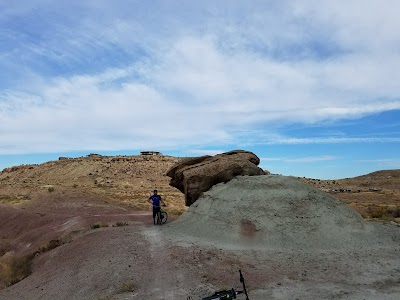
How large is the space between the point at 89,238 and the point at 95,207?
578 inches

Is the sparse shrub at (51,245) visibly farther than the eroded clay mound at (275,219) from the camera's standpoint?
Yes

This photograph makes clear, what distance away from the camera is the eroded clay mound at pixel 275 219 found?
16.7 meters

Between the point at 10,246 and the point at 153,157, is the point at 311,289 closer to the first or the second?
the point at 10,246

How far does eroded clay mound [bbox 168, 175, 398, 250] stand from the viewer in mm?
16688

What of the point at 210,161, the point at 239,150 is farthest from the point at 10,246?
the point at 239,150

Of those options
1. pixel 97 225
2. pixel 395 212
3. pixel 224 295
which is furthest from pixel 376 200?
pixel 224 295

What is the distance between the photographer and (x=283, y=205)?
18500 millimetres

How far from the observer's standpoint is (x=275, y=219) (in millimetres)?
17719

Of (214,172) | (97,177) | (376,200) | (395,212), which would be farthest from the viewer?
(97,177)

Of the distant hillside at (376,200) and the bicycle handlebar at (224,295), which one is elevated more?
the distant hillside at (376,200)

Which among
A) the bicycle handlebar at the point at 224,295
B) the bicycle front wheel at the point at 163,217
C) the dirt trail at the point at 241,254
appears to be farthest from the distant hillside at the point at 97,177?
the bicycle handlebar at the point at 224,295

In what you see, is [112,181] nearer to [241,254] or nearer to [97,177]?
[97,177]

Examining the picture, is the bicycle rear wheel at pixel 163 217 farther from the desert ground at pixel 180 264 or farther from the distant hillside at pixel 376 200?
the distant hillside at pixel 376 200

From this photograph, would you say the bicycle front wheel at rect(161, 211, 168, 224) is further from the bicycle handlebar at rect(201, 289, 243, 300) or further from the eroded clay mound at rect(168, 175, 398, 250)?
the bicycle handlebar at rect(201, 289, 243, 300)
